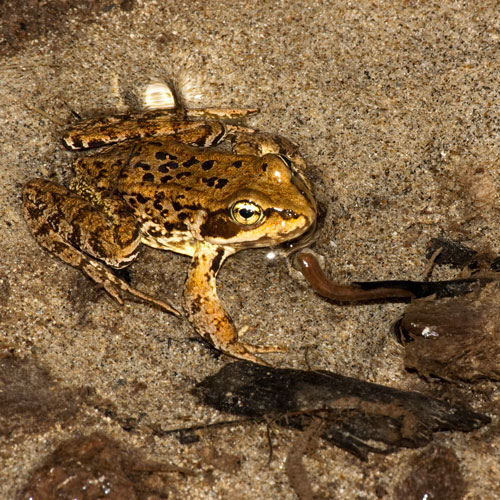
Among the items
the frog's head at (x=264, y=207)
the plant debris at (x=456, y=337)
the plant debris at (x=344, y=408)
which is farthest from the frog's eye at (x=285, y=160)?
the plant debris at (x=344, y=408)

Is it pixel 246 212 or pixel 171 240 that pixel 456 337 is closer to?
pixel 246 212

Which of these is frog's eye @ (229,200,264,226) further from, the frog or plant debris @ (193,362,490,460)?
plant debris @ (193,362,490,460)

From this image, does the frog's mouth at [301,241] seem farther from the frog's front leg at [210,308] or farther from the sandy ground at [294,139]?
the frog's front leg at [210,308]

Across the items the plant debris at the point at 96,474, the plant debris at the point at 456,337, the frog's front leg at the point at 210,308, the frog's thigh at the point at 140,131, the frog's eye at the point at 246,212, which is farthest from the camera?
the frog's thigh at the point at 140,131

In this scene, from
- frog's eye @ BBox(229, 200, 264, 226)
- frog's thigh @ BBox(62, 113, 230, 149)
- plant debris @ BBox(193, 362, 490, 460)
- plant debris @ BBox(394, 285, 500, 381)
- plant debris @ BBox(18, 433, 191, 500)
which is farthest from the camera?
frog's thigh @ BBox(62, 113, 230, 149)

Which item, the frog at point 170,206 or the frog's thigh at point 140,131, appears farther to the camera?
the frog's thigh at point 140,131

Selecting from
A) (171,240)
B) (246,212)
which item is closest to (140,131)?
(171,240)

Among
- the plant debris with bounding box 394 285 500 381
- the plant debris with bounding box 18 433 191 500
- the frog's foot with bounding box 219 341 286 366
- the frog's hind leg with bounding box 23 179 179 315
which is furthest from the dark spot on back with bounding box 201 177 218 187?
the plant debris with bounding box 18 433 191 500
